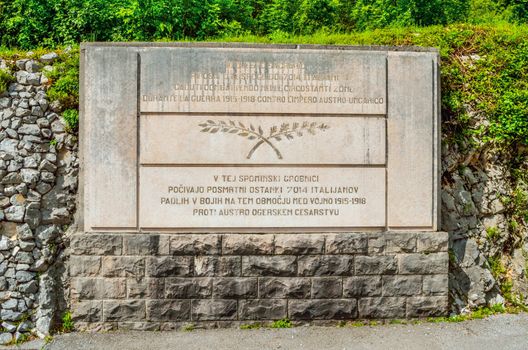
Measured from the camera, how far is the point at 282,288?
475 cm

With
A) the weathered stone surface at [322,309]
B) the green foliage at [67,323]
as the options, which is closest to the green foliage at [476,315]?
the weathered stone surface at [322,309]

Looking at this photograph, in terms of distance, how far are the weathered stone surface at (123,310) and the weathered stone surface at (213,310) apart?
0.57 m

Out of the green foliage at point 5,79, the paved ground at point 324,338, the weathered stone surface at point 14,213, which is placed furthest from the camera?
the green foliage at point 5,79

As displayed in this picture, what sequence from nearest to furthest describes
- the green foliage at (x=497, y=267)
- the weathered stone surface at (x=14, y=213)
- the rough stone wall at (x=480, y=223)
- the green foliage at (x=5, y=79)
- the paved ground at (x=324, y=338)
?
the paved ground at (x=324, y=338) → the weathered stone surface at (x=14, y=213) → the green foliage at (x=5, y=79) → the rough stone wall at (x=480, y=223) → the green foliage at (x=497, y=267)

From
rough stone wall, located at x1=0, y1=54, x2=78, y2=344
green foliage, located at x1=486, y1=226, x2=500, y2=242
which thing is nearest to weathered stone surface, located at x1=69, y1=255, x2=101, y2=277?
rough stone wall, located at x1=0, y1=54, x2=78, y2=344

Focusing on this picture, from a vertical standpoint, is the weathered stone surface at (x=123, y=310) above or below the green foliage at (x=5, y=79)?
below

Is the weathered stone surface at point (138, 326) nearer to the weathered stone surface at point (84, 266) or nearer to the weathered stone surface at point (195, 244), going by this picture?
the weathered stone surface at point (84, 266)

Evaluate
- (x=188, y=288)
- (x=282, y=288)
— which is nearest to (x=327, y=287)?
(x=282, y=288)

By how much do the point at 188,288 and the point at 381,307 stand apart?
214cm

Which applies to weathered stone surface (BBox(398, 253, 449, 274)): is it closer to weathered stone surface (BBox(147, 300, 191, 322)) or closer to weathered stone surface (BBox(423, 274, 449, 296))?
weathered stone surface (BBox(423, 274, 449, 296))

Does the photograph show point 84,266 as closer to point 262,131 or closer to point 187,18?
point 262,131

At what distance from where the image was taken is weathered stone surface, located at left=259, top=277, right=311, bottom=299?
4.74 m

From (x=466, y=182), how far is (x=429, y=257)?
1197 millimetres

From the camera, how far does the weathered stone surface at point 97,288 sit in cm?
464
